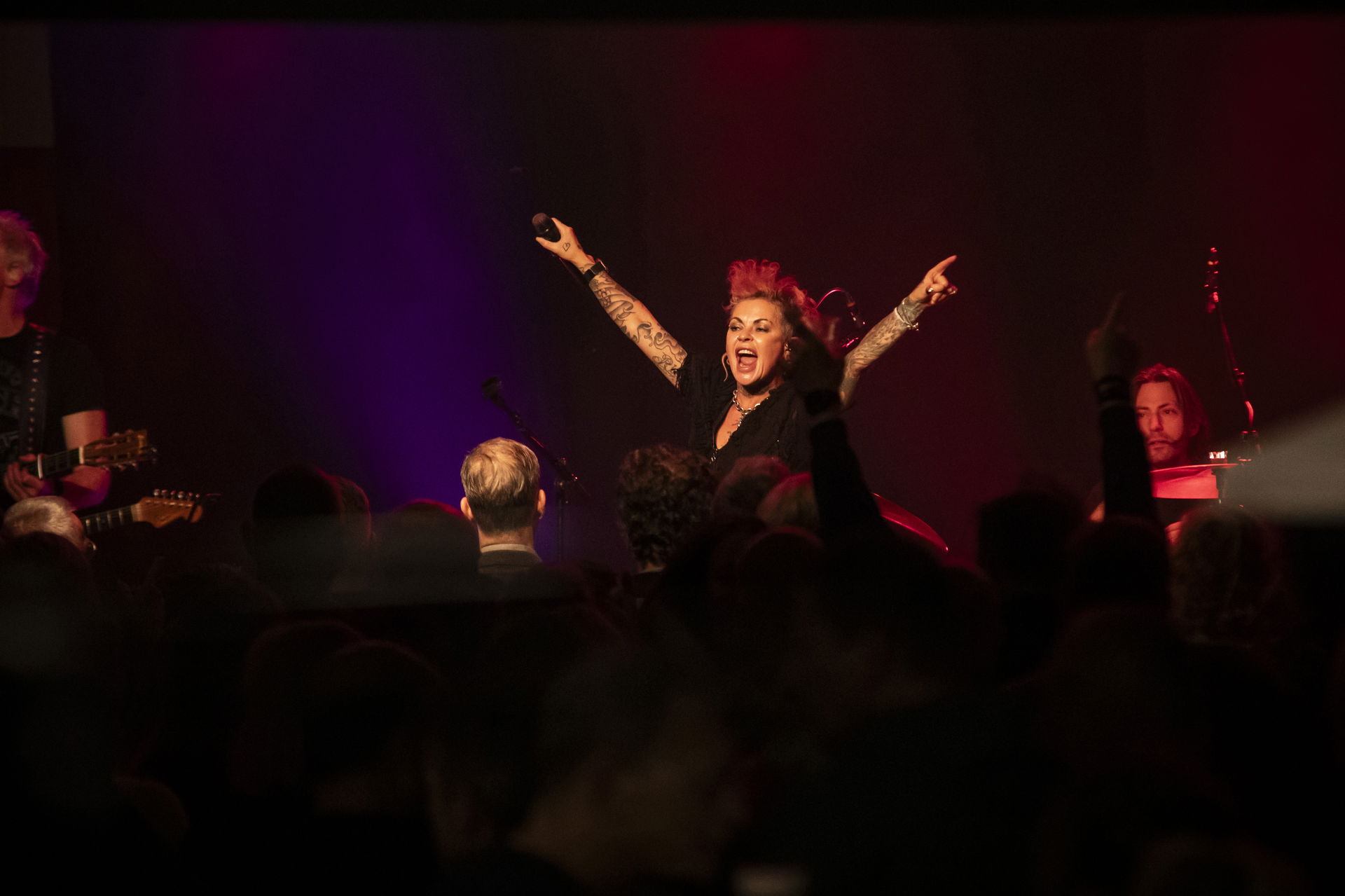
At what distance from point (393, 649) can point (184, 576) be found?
943mm

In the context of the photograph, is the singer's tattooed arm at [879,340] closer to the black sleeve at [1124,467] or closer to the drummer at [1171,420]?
the drummer at [1171,420]

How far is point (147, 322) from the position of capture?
677cm

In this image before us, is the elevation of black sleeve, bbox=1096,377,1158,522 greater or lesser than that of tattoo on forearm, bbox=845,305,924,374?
lesser

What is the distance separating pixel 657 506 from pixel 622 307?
2364 millimetres

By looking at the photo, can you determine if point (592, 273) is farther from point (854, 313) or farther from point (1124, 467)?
point (1124, 467)

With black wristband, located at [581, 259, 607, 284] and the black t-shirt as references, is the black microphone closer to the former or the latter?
black wristband, located at [581, 259, 607, 284]

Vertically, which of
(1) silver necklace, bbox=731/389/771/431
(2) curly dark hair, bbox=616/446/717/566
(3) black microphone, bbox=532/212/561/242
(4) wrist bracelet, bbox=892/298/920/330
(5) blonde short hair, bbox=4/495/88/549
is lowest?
(2) curly dark hair, bbox=616/446/717/566

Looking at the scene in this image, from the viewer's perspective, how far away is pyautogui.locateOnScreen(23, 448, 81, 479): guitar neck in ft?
16.3

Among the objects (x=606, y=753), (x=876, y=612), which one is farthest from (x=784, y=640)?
(x=606, y=753)

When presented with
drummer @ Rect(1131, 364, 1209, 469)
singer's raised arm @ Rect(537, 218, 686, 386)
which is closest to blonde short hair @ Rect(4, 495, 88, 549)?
singer's raised arm @ Rect(537, 218, 686, 386)

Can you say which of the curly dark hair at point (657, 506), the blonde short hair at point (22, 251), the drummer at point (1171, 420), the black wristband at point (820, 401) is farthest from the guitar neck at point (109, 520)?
the drummer at point (1171, 420)

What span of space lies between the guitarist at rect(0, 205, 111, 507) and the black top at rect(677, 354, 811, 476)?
2.38 metres

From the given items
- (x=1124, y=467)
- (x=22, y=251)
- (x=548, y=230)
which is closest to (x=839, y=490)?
(x=1124, y=467)

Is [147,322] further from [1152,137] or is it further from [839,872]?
[839,872]
